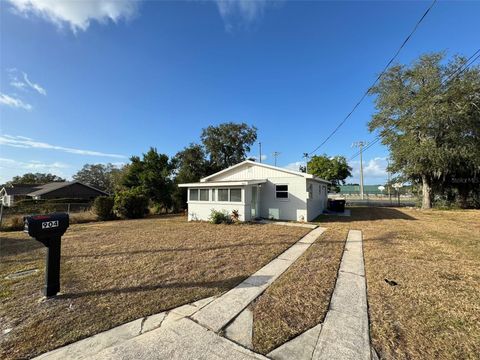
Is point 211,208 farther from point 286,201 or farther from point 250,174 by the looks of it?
point 286,201

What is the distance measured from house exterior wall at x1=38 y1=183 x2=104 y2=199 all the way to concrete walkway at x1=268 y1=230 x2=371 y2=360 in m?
38.2

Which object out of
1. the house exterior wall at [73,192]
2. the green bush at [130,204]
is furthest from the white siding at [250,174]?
the house exterior wall at [73,192]

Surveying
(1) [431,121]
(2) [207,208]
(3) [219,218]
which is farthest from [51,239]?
(1) [431,121]

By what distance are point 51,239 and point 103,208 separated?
13.0 metres

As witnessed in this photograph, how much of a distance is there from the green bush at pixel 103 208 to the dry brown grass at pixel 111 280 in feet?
22.2

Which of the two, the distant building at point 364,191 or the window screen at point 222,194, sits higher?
the distant building at point 364,191

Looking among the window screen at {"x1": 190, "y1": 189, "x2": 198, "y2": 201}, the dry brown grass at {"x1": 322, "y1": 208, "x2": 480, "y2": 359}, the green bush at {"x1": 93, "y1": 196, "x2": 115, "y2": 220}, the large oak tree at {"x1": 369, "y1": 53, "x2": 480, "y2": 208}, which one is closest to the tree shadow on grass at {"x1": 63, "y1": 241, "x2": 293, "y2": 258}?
the dry brown grass at {"x1": 322, "y1": 208, "x2": 480, "y2": 359}

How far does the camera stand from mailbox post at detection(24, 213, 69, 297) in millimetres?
3578

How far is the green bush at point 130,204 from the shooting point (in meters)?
15.8

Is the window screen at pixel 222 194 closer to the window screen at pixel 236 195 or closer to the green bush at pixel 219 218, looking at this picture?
the window screen at pixel 236 195

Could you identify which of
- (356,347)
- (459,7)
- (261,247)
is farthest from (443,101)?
(356,347)

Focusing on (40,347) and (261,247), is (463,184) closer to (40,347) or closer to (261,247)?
(261,247)

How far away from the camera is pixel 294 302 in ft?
11.7

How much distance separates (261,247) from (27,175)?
70.3 meters
